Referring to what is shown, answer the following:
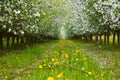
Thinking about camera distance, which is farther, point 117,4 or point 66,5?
point 66,5

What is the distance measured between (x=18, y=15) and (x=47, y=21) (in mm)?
40076

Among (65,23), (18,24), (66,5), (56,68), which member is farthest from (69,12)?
(56,68)

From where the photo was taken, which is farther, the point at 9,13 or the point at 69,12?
the point at 69,12

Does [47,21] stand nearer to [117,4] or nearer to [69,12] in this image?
[69,12]

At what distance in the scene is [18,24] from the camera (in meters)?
23.6

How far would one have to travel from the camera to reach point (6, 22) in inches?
792

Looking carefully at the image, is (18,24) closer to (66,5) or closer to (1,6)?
(1,6)

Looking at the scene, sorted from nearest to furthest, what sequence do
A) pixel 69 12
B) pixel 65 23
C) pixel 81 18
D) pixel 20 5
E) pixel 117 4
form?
pixel 20 5 < pixel 117 4 < pixel 81 18 < pixel 69 12 < pixel 65 23

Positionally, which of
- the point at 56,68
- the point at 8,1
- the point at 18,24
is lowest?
the point at 56,68

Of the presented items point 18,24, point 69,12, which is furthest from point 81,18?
point 18,24

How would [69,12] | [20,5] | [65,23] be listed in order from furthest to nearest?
[65,23] < [69,12] < [20,5]

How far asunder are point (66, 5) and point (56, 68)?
2618 inches

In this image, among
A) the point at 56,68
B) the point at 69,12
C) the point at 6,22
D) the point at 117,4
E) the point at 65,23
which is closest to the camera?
the point at 56,68

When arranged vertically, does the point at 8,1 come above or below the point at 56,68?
above
